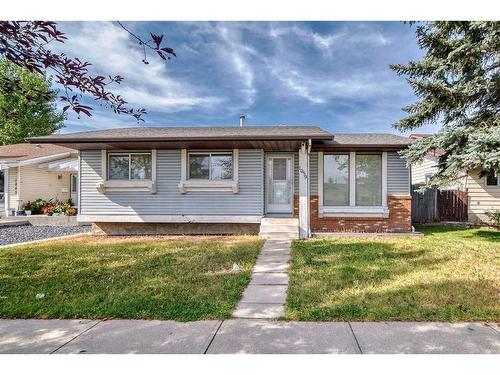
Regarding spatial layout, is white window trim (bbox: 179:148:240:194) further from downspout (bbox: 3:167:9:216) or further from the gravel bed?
downspout (bbox: 3:167:9:216)

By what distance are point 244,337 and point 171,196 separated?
755 cm

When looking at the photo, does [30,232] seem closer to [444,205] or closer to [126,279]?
[126,279]

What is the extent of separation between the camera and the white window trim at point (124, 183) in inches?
398

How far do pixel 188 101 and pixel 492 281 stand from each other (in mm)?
6704

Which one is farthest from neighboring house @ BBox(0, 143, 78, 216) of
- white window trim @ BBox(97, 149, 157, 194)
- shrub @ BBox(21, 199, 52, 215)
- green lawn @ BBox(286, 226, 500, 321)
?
green lawn @ BBox(286, 226, 500, 321)

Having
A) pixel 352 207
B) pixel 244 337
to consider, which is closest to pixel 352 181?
pixel 352 207

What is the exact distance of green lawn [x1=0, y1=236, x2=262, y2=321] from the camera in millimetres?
3930

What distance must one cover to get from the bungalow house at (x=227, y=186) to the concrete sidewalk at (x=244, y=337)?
20.6 feet

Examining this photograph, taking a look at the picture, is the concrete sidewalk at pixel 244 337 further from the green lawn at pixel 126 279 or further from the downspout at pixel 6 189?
the downspout at pixel 6 189

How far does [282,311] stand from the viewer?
153 inches

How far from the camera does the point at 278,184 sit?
1082cm

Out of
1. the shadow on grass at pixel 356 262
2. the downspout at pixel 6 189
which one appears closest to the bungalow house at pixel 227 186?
the shadow on grass at pixel 356 262
